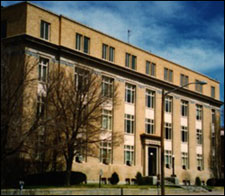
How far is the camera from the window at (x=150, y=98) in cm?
5838

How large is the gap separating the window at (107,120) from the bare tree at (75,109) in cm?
761

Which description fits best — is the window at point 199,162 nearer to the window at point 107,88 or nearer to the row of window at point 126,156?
the row of window at point 126,156

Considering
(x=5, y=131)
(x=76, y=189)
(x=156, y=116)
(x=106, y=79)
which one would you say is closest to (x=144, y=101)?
(x=156, y=116)

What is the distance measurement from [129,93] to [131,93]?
1.32 ft

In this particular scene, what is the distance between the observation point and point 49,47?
44406 mm

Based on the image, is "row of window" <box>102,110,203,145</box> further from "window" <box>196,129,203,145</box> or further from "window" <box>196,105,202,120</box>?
"window" <box>196,105,202,120</box>

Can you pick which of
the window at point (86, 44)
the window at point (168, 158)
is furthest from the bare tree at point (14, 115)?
the window at point (168, 158)

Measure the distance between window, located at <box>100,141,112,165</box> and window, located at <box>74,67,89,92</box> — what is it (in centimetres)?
999

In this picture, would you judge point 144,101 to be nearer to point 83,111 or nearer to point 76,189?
point 83,111

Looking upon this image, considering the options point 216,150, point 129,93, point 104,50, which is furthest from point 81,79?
point 216,150

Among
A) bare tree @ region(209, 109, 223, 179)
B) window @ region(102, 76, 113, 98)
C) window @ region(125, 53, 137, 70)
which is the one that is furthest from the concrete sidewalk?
bare tree @ region(209, 109, 223, 179)

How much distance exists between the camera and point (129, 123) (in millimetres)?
54906

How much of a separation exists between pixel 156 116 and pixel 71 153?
21676mm

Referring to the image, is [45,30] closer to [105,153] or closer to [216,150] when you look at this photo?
[105,153]
